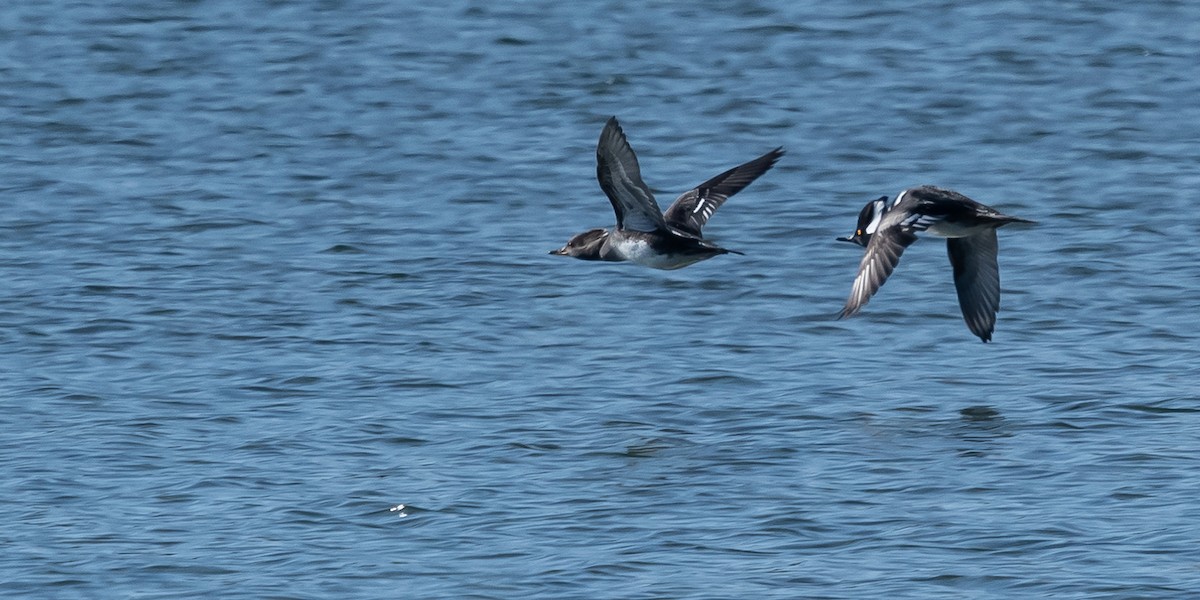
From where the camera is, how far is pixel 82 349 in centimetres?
1241

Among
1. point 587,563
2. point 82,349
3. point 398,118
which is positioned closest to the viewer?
point 587,563

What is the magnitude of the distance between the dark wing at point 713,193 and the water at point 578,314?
904mm

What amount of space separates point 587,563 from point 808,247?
5.88 meters

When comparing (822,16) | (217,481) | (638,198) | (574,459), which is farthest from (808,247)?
(822,16)

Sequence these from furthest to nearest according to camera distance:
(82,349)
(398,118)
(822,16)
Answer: (822,16), (398,118), (82,349)

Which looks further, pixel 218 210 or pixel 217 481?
pixel 218 210

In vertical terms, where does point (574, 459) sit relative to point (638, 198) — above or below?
below

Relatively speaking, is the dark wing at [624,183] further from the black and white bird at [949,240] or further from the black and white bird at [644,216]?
the black and white bird at [949,240]

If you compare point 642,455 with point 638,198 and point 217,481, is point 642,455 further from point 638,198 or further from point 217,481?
point 217,481

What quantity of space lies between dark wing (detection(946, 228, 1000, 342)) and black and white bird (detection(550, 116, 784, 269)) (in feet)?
4.16

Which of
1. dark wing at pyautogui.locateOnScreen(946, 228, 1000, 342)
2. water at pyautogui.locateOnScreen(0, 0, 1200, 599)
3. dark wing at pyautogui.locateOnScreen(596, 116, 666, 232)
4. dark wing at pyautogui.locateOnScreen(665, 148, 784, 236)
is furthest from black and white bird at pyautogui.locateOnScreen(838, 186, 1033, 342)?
dark wing at pyautogui.locateOnScreen(596, 116, 666, 232)

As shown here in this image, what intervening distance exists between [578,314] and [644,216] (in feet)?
6.62

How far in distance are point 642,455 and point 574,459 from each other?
354 mm

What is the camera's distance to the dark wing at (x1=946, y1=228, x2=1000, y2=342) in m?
11.9
